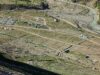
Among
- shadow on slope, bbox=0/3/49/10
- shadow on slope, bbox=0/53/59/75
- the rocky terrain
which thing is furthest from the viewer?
shadow on slope, bbox=0/3/49/10

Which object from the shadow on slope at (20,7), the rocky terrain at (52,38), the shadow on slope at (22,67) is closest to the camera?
the shadow on slope at (22,67)

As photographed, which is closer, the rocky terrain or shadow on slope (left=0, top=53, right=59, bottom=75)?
shadow on slope (left=0, top=53, right=59, bottom=75)

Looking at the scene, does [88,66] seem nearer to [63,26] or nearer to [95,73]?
[95,73]

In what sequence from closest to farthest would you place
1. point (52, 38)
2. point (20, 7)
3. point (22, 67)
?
point (22, 67) → point (52, 38) → point (20, 7)

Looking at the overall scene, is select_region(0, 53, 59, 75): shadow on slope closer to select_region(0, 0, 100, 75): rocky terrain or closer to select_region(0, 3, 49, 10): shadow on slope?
select_region(0, 0, 100, 75): rocky terrain

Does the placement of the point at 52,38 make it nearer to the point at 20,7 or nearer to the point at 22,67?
the point at 22,67

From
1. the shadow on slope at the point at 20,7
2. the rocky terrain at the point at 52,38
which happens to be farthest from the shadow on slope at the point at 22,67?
the shadow on slope at the point at 20,7

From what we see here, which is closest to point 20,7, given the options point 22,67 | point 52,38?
point 52,38

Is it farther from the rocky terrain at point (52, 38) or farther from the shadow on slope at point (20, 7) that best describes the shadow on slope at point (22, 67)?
the shadow on slope at point (20, 7)

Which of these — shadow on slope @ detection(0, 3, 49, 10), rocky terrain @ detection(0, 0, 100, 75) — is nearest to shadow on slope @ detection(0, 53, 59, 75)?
rocky terrain @ detection(0, 0, 100, 75)
